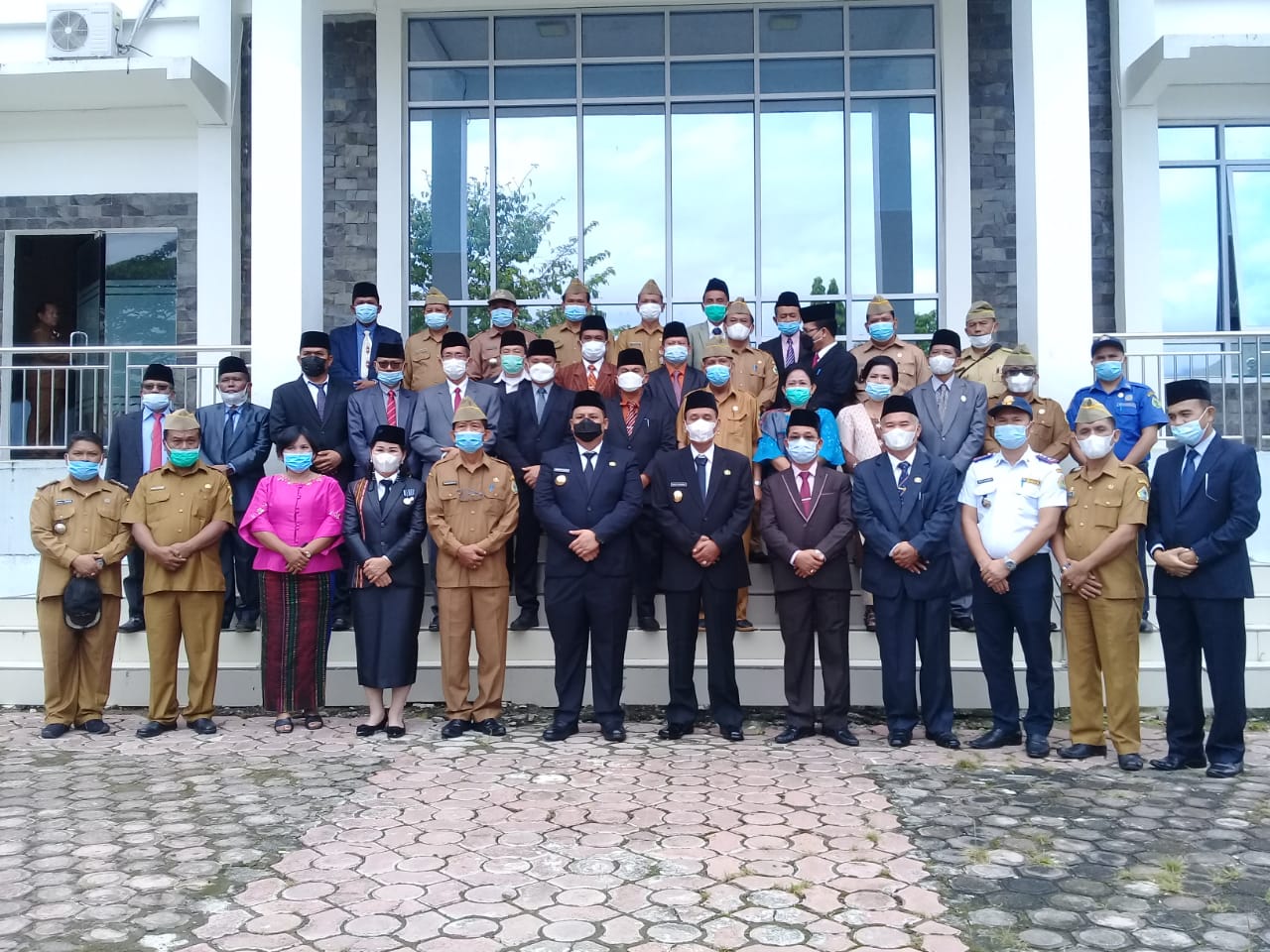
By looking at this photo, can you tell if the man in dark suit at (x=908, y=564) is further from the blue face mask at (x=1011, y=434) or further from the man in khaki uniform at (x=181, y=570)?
the man in khaki uniform at (x=181, y=570)

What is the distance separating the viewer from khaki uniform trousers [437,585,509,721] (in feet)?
22.7

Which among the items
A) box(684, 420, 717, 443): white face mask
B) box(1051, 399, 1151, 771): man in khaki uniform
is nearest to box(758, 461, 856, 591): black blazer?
box(684, 420, 717, 443): white face mask

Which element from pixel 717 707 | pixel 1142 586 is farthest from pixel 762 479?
pixel 1142 586

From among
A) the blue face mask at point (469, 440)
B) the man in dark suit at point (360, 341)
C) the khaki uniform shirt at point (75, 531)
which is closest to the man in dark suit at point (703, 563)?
the blue face mask at point (469, 440)

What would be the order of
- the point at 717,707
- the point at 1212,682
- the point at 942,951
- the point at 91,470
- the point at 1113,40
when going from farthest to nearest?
the point at 1113,40 → the point at 91,470 → the point at 717,707 → the point at 1212,682 → the point at 942,951

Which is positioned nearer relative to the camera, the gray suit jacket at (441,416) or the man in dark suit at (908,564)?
the man in dark suit at (908,564)

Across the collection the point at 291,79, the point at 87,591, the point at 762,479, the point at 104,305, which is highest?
the point at 291,79

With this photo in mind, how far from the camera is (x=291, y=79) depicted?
8961mm

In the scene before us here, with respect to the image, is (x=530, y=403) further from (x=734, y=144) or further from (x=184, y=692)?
(x=734, y=144)

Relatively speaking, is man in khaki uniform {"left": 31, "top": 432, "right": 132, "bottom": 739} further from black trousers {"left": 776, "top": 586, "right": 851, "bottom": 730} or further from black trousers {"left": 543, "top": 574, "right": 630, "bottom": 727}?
black trousers {"left": 776, "top": 586, "right": 851, "bottom": 730}

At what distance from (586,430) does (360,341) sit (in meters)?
2.44

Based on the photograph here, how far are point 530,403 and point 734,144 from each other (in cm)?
537

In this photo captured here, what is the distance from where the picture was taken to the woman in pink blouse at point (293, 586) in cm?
707

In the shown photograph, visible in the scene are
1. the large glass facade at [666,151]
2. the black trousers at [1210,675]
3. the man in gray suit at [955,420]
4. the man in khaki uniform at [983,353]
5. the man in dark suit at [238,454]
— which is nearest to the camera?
the black trousers at [1210,675]
